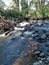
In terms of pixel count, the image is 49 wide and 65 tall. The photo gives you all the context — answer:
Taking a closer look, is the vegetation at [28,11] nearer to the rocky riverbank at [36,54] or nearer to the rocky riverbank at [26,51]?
the rocky riverbank at [26,51]

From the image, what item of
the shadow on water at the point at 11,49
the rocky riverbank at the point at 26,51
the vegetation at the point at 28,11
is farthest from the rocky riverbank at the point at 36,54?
the vegetation at the point at 28,11

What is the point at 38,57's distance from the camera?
953cm

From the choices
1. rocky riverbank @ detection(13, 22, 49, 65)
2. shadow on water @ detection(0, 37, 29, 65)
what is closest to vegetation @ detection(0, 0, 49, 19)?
shadow on water @ detection(0, 37, 29, 65)

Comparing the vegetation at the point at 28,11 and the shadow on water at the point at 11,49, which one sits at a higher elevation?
the shadow on water at the point at 11,49

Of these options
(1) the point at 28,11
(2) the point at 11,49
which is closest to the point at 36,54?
(2) the point at 11,49

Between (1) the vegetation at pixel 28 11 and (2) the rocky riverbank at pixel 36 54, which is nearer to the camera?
(2) the rocky riverbank at pixel 36 54

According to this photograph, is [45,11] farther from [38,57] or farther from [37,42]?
[38,57]

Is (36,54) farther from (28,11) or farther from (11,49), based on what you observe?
(28,11)

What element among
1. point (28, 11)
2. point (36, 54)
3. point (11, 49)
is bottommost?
point (28, 11)

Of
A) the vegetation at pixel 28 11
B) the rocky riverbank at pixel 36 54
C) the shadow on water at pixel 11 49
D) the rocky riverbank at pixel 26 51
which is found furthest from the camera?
the vegetation at pixel 28 11

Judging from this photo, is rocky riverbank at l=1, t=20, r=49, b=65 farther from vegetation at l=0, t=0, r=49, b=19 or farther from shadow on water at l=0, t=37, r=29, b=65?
vegetation at l=0, t=0, r=49, b=19

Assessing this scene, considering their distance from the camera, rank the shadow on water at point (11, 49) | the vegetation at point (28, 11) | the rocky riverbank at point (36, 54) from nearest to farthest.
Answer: the rocky riverbank at point (36, 54) < the shadow on water at point (11, 49) < the vegetation at point (28, 11)

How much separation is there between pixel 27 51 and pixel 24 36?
14.1ft

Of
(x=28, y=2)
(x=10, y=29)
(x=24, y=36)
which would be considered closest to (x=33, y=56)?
(x=24, y=36)
